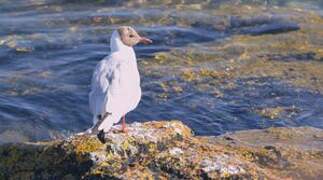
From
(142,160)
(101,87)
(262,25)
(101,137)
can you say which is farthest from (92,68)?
(142,160)

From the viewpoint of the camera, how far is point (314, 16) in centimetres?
1329

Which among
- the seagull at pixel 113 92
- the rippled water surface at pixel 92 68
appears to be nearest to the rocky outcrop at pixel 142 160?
the seagull at pixel 113 92

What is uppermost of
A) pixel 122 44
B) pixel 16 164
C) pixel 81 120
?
pixel 122 44

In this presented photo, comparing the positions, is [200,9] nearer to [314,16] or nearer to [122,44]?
[314,16]

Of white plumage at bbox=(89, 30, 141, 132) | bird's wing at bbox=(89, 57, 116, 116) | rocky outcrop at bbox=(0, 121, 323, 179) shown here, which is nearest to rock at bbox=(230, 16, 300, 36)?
white plumage at bbox=(89, 30, 141, 132)

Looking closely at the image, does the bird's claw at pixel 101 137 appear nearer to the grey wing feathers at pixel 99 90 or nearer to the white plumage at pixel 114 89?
the white plumage at pixel 114 89

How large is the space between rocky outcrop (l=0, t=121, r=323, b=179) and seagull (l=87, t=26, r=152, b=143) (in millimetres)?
147

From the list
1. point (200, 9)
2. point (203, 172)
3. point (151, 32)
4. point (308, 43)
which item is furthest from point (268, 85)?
point (203, 172)

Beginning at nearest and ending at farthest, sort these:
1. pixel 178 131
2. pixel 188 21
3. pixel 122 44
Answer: pixel 178 131
pixel 122 44
pixel 188 21

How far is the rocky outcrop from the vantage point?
564cm

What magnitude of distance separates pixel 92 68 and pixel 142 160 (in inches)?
209

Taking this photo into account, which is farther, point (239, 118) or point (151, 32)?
point (151, 32)

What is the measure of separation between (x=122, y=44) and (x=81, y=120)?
6.72 ft

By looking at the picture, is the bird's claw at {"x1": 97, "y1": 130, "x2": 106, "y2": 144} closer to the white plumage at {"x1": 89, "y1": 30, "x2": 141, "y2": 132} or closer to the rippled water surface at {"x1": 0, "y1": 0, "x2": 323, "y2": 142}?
the white plumage at {"x1": 89, "y1": 30, "x2": 141, "y2": 132}
